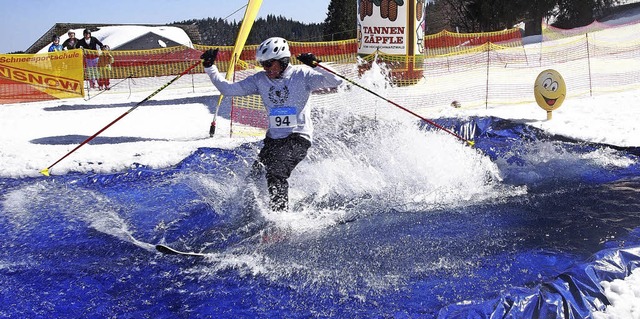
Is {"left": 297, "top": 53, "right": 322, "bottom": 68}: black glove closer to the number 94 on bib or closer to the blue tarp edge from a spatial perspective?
the number 94 on bib

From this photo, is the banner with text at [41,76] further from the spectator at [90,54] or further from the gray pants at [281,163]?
the gray pants at [281,163]

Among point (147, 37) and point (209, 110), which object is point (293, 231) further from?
point (147, 37)

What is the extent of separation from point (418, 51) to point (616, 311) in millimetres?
14224

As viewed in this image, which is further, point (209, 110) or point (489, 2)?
point (489, 2)

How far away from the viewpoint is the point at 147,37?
26844 mm

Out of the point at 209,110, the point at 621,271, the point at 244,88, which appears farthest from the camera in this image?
the point at 209,110

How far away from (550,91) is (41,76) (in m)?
→ 14.5

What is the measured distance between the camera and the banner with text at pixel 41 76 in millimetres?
16891

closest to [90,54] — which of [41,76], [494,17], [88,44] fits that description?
[88,44]

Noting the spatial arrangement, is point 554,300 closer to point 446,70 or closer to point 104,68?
point 446,70

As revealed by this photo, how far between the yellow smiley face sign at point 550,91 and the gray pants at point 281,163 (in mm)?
6996

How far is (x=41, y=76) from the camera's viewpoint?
17516 mm

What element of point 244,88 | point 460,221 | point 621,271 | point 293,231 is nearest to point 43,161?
point 244,88

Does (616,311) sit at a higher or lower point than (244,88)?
lower
